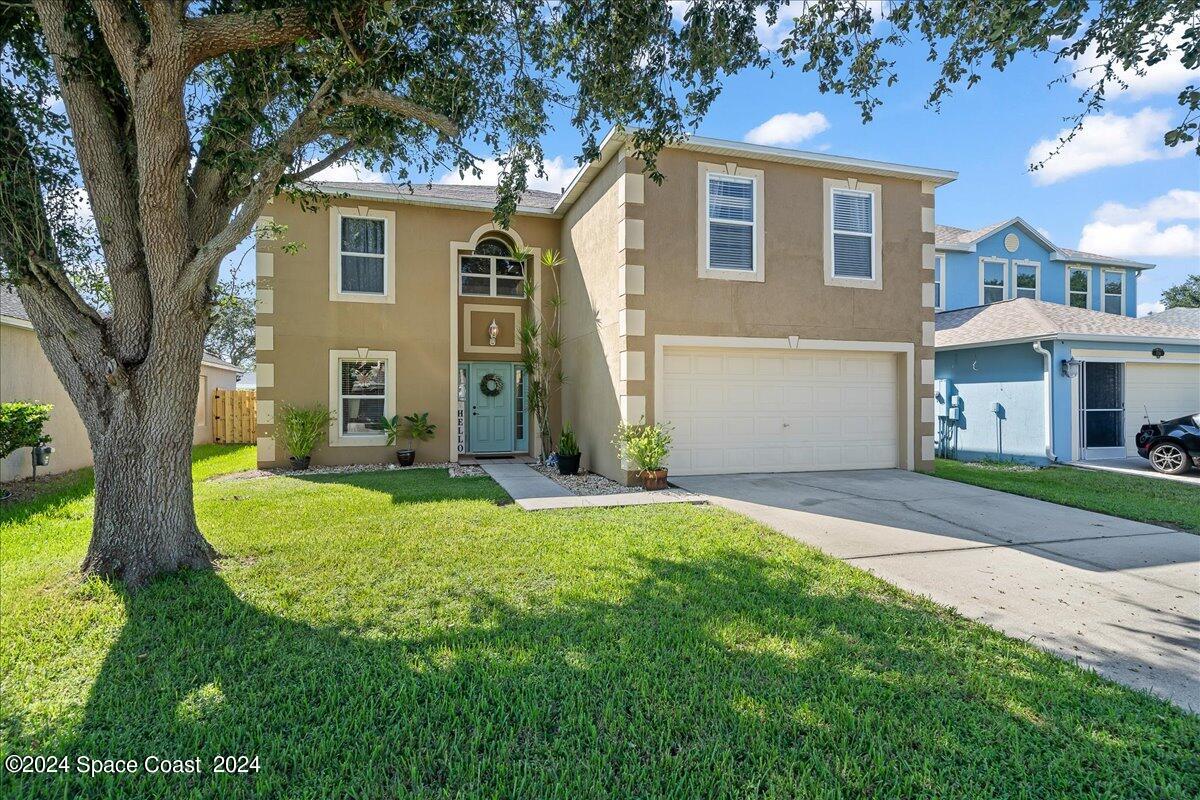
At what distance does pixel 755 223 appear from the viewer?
9.43m

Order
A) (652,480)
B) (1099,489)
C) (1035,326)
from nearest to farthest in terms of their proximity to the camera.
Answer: (652,480) < (1099,489) < (1035,326)

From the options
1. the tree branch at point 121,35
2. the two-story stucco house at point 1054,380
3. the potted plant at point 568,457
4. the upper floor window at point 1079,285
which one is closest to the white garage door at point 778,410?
the potted plant at point 568,457

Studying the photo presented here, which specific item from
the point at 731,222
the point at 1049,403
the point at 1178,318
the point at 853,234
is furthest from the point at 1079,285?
the point at 731,222

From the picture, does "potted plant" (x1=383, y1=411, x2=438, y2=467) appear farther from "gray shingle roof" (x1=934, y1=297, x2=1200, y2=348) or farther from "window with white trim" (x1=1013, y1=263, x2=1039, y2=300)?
"window with white trim" (x1=1013, y1=263, x2=1039, y2=300)

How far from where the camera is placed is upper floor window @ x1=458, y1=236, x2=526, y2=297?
1233 cm

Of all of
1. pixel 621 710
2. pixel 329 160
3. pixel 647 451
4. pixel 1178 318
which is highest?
pixel 329 160

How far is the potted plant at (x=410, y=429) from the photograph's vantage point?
11391 mm

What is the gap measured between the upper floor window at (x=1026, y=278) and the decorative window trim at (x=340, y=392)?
17.8 m

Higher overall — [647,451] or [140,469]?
[140,469]

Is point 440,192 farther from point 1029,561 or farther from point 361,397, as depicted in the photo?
point 1029,561

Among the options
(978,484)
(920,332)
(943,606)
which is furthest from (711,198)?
(943,606)

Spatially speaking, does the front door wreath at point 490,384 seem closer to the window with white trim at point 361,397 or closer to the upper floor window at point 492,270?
the upper floor window at point 492,270

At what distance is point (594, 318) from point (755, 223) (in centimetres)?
317

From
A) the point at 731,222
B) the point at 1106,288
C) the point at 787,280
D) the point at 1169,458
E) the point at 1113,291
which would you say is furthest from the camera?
the point at 1113,291
